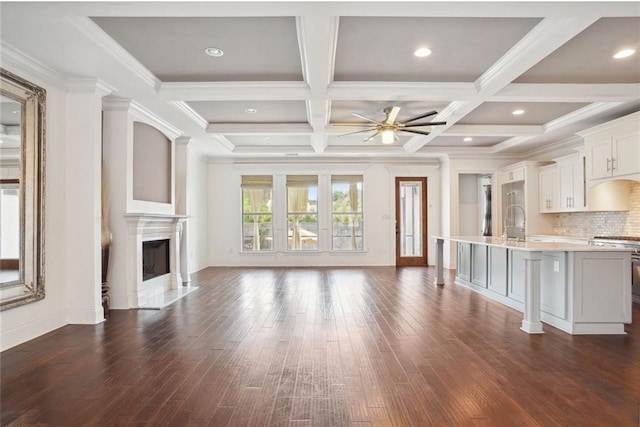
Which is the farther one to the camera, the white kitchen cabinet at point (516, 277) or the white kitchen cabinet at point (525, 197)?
the white kitchen cabinet at point (525, 197)

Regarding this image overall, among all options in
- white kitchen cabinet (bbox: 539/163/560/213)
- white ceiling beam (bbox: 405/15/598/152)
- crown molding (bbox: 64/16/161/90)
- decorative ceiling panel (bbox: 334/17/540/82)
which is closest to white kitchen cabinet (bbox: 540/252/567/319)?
white ceiling beam (bbox: 405/15/598/152)

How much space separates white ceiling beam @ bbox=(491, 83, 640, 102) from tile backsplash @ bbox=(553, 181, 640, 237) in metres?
2.05

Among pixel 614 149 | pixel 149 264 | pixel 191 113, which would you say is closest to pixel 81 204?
pixel 149 264

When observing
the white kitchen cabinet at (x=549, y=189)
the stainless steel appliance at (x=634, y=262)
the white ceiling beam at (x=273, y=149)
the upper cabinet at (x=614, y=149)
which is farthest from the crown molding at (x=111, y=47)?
the white kitchen cabinet at (x=549, y=189)

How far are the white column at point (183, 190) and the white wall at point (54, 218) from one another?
2.57 m

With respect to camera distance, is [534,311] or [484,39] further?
[534,311]

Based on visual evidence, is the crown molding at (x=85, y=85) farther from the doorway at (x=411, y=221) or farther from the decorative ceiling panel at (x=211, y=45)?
the doorway at (x=411, y=221)

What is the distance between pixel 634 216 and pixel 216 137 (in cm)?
706

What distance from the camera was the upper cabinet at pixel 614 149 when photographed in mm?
5109

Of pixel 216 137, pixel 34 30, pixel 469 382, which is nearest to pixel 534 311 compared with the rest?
pixel 469 382

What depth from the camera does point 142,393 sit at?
8.27 ft

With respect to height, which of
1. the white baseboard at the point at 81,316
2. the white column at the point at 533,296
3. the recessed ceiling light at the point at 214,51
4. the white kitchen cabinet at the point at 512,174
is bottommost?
the white baseboard at the point at 81,316

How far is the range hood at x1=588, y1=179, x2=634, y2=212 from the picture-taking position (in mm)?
6043

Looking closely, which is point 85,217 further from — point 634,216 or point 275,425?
point 634,216
